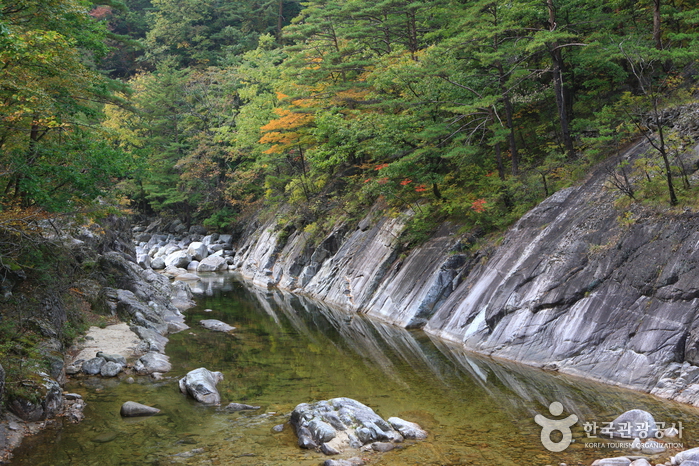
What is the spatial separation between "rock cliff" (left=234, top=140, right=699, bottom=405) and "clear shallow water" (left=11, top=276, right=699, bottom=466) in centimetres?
63

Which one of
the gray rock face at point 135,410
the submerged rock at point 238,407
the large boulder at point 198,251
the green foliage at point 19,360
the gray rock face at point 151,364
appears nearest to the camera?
the green foliage at point 19,360

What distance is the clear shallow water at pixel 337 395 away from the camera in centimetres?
754

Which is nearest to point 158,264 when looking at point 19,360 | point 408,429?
point 19,360

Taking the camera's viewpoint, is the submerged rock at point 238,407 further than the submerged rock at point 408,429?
Yes

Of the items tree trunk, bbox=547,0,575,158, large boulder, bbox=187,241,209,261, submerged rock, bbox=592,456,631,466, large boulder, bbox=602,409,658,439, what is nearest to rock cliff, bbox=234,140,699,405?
large boulder, bbox=602,409,658,439

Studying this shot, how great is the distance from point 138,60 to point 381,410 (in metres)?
59.7

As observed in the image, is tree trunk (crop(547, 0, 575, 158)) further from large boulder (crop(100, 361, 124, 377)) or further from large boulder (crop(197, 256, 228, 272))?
large boulder (crop(197, 256, 228, 272))

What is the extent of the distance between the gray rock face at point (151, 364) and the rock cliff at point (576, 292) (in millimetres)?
7996

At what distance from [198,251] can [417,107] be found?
25759mm

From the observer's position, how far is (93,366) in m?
11.9

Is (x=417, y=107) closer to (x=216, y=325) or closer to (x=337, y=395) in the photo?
(x=216, y=325)

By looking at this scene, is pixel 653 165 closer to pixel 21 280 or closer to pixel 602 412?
pixel 602 412

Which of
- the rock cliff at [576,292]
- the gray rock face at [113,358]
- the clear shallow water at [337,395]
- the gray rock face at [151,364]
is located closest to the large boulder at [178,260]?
the rock cliff at [576,292]

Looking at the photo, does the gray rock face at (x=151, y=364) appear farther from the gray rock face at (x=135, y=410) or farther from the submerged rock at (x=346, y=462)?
the submerged rock at (x=346, y=462)
